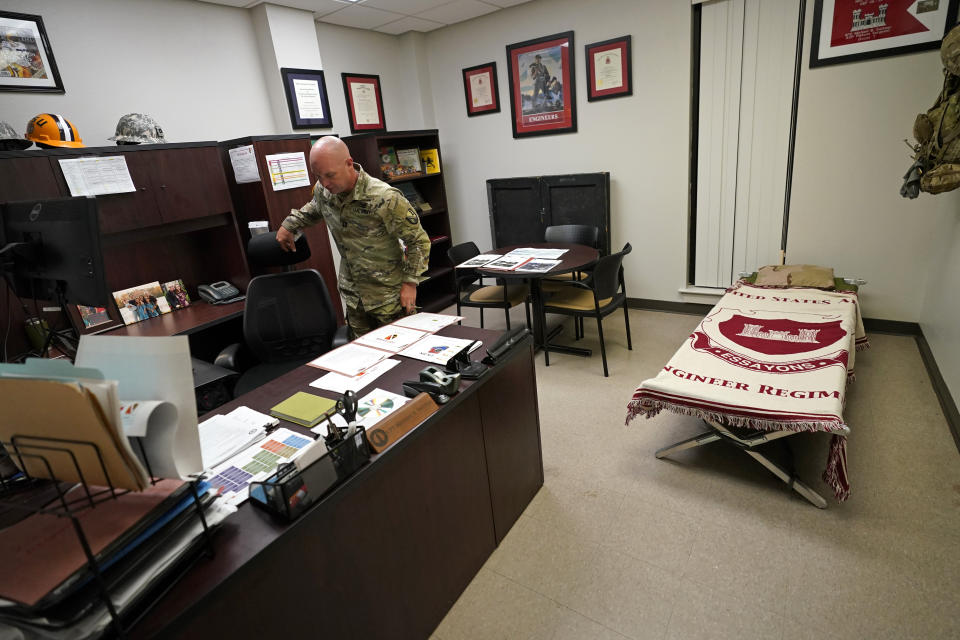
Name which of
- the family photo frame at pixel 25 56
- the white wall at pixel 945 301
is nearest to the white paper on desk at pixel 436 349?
the white wall at pixel 945 301

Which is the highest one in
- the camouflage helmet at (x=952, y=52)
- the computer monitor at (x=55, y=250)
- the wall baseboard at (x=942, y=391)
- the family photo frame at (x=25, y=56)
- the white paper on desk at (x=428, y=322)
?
the family photo frame at (x=25, y=56)

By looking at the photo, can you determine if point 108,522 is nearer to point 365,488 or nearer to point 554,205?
point 365,488

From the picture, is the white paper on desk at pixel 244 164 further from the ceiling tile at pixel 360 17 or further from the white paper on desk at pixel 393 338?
the white paper on desk at pixel 393 338

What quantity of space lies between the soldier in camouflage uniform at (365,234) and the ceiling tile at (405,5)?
1984 millimetres

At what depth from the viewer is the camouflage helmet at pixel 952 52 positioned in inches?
89.5

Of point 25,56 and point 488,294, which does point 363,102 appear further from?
point 25,56

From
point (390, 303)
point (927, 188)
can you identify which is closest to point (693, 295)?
point (927, 188)

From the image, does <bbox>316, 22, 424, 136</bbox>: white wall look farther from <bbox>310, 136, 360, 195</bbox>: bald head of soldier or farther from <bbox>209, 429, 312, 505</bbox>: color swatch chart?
<bbox>209, 429, 312, 505</bbox>: color swatch chart

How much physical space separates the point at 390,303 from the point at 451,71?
3.18m

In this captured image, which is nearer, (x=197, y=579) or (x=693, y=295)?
(x=197, y=579)

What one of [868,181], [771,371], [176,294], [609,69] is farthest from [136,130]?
[868,181]

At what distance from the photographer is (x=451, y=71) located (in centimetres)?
475

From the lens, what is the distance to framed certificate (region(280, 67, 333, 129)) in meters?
3.69

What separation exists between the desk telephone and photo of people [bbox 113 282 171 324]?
21 cm
